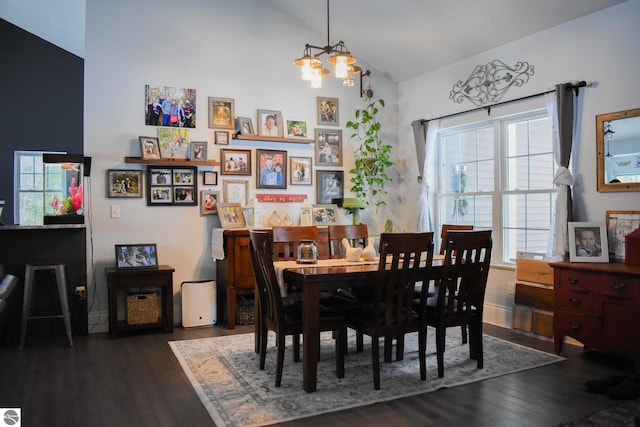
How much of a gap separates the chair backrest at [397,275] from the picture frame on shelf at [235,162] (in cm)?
254

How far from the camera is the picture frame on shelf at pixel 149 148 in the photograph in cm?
457

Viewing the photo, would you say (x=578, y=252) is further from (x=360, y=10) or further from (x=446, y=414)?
(x=360, y=10)

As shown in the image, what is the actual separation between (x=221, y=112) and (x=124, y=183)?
Result: 1203 mm

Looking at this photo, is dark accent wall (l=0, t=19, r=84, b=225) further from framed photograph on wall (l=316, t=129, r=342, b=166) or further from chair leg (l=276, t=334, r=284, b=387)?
chair leg (l=276, t=334, r=284, b=387)

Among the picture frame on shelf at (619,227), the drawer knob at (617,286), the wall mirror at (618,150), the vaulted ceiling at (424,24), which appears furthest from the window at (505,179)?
the drawer knob at (617,286)

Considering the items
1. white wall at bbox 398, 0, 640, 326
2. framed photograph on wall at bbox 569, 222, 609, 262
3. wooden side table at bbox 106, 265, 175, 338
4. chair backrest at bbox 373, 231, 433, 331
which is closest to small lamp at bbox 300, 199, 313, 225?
wooden side table at bbox 106, 265, 175, 338

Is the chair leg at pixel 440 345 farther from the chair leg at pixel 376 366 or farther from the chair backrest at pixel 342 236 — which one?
the chair backrest at pixel 342 236

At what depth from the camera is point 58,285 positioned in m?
3.97

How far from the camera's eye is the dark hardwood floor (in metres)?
2.50

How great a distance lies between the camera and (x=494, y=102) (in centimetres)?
473

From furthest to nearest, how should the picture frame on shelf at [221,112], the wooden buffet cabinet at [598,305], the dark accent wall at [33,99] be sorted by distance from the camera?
the dark accent wall at [33,99], the picture frame on shelf at [221,112], the wooden buffet cabinet at [598,305]

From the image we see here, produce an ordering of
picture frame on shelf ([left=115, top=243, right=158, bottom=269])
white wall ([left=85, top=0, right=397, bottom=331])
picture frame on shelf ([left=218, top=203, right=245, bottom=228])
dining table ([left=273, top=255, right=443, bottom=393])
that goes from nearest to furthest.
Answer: dining table ([left=273, top=255, right=443, bottom=393]) < picture frame on shelf ([left=115, top=243, right=158, bottom=269]) < white wall ([left=85, top=0, right=397, bottom=331]) < picture frame on shelf ([left=218, top=203, right=245, bottom=228])

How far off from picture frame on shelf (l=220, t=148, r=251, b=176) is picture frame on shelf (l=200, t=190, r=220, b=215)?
0.25m

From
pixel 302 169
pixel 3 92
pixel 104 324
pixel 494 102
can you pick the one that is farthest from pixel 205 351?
pixel 3 92
